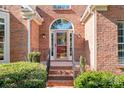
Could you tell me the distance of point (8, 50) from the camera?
1711 cm

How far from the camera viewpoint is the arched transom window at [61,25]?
22.6m

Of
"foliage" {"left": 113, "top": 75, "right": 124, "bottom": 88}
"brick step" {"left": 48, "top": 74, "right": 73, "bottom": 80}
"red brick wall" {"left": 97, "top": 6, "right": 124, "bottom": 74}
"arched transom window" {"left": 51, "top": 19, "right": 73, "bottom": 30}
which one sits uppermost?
"arched transom window" {"left": 51, "top": 19, "right": 73, "bottom": 30}

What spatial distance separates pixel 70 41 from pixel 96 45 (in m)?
9.37

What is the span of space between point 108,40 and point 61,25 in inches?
375

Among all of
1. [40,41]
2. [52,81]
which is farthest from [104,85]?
[40,41]

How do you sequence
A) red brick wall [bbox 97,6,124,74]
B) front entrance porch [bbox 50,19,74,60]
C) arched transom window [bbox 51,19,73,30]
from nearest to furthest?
red brick wall [bbox 97,6,124,74], arched transom window [bbox 51,19,73,30], front entrance porch [bbox 50,19,74,60]

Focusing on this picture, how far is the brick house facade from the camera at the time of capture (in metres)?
13.7

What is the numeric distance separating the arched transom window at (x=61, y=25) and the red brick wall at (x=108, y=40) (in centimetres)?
900

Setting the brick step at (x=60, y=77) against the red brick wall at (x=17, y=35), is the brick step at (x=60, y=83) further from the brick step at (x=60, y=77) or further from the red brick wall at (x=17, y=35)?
the red brick wall at (x=17, y=35)

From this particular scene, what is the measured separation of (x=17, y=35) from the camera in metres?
17.1

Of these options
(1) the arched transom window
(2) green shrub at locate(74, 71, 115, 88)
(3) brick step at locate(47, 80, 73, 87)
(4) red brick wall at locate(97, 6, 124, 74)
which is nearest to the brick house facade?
(4) red brick wall at locate(97, 6, 124, 74)

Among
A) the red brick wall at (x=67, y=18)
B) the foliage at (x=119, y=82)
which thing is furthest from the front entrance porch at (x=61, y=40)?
the foliage at (x=119, y=82)

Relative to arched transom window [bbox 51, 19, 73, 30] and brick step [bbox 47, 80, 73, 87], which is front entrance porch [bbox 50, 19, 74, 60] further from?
brick step [bbox 47, 80, 73, 87]
